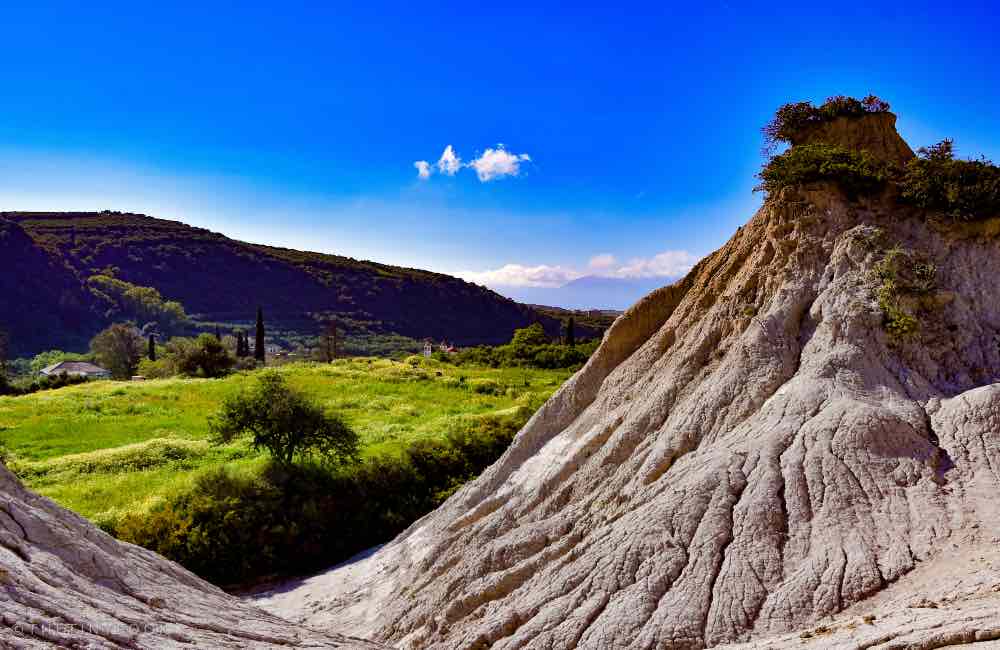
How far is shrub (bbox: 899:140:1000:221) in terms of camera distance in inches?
491

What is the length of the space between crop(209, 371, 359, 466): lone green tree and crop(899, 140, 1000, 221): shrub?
54.3 ft

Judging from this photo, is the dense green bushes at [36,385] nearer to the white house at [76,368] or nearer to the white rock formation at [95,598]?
the white house at [76,368]

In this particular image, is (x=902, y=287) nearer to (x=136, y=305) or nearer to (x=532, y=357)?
(x=532, y=357)

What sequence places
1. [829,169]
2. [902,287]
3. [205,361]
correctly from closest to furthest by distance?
1. [902,287]
2. [829,169]
3. [205,361]

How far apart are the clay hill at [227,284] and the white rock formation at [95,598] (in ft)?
355

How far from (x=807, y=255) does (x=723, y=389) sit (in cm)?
343

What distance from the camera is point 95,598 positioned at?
721 cm

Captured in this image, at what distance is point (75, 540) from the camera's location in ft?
28.1

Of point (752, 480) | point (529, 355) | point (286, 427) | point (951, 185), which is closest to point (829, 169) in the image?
point (951, 185)

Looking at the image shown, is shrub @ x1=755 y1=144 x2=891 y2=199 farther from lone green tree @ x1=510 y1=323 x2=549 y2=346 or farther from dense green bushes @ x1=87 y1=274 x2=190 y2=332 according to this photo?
dense green bushes @ x1=87 y1=274 x2=190 y2=332

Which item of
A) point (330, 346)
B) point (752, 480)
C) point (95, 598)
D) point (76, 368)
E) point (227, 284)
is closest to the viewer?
point (95, 598)

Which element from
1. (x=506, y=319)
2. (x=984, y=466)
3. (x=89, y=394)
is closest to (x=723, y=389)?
(x=984, y=466)

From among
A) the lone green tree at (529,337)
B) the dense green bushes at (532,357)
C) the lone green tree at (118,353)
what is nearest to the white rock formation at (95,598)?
the dense green bushes at (532,357)

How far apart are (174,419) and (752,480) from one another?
28308 millimetres
